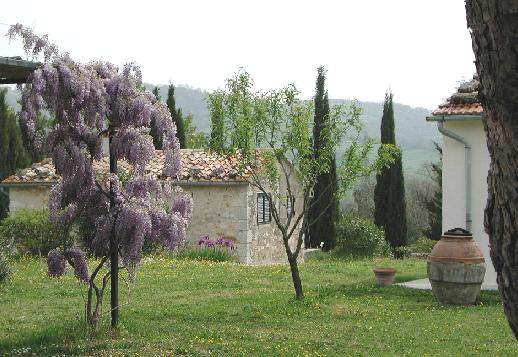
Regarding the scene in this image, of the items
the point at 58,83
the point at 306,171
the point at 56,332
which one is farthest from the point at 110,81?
the point at 306,171

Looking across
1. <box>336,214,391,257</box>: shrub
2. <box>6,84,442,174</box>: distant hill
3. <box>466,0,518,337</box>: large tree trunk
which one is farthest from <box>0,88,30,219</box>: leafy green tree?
<box>6,84,442,174</box>: distant hill

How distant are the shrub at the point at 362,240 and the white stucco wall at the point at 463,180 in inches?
423

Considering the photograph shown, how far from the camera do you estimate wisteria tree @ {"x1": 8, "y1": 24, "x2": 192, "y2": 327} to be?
8375mm

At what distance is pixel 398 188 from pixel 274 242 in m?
6.00

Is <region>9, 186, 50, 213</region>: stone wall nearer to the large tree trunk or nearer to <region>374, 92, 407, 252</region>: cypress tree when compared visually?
<region>374, 92, 407, 252</region>: cypress tree

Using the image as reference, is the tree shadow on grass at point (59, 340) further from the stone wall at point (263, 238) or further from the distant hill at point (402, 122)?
the distant hill at point (402, 122)

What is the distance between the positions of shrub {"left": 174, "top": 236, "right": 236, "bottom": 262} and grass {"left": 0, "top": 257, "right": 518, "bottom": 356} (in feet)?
17.5

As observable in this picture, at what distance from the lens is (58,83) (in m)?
8.23

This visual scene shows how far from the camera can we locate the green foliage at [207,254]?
21.0 meters

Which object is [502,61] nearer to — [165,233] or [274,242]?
[165,233]

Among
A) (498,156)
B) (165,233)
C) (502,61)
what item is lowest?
(165,233)

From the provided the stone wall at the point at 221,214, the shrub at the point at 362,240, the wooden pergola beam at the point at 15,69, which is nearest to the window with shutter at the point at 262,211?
the stone wall at the point at 221,214

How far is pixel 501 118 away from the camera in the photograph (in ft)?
7.18

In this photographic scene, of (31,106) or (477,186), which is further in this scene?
(477,186)
